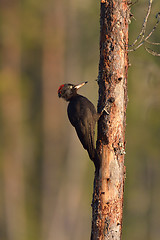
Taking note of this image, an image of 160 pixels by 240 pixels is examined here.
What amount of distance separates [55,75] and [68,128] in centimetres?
284

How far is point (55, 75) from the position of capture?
85.7 feet

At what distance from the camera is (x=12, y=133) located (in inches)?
1134

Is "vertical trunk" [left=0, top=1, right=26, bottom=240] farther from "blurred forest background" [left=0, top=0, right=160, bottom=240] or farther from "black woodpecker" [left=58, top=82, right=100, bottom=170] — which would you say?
"black woodpecker" [left=58, top=82, right=100, bottom=170]

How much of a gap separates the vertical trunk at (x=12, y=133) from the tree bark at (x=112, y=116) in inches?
757

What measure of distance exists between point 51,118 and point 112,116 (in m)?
20.3

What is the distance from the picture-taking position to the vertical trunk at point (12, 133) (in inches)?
1040

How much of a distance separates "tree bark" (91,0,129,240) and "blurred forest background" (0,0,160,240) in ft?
52.9

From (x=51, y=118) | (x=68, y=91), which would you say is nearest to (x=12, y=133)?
(x=51, y=118)

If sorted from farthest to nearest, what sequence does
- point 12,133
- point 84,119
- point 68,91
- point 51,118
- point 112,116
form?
point 12,133
point 51,118
point 68,91
point 84,119
point 112,116

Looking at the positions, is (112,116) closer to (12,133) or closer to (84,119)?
(84,119)

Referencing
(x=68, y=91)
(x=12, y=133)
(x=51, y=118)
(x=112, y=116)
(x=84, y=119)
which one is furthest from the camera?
(x=12, y=133)

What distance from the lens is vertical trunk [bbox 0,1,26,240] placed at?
26.4 m

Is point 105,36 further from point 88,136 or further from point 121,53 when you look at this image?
point 88,136

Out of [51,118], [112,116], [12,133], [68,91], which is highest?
[51,118]
